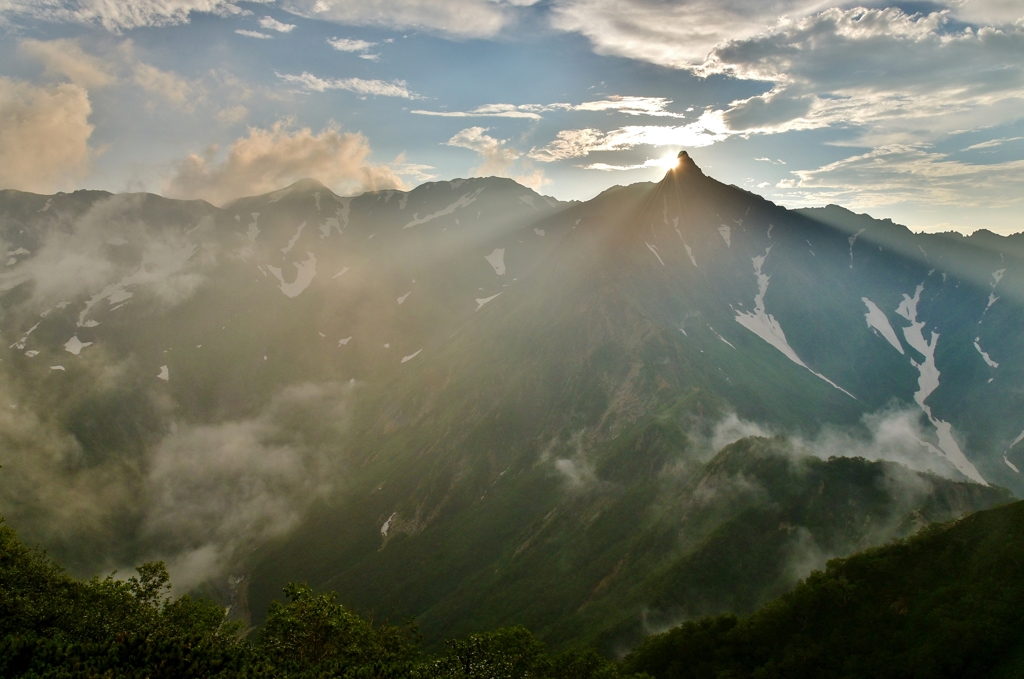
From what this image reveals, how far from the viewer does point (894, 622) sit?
72938 millimetres

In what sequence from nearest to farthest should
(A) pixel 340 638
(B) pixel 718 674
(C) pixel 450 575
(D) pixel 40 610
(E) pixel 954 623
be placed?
(D) pixel 40 610 < (A) pixel 340 638 < (E) pixel 954 623 < (B) pixel 718 674 < (C) pixel 450 575

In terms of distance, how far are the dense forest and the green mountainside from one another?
181mm

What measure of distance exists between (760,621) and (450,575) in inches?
4154

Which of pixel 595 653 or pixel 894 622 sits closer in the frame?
pixel 894 622

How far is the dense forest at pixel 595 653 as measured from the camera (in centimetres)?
4106

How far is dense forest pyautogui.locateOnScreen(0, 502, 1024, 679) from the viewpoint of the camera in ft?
135

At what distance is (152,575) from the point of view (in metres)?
61.1

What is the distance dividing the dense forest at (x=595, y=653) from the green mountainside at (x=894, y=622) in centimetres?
18

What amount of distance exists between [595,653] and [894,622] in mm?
39345

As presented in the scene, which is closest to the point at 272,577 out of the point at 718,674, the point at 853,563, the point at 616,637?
the point at 616,637

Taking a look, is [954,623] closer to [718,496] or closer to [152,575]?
[718,496]

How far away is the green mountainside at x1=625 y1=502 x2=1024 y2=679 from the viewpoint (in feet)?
212

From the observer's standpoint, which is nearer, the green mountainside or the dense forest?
the dense forest

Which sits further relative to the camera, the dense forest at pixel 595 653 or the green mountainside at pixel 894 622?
the green mountainside at pixel 894 622
